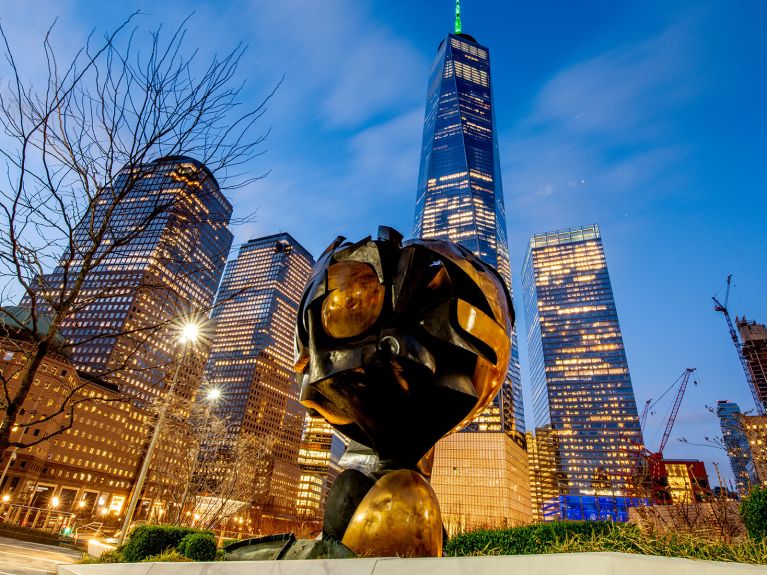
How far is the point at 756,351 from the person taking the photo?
404 ft

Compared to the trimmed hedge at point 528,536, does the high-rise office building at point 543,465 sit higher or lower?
higher

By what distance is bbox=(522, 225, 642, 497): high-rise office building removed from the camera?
514 feet

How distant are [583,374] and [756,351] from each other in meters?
54.9

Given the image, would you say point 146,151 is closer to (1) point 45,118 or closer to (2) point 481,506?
(1) point 45,118

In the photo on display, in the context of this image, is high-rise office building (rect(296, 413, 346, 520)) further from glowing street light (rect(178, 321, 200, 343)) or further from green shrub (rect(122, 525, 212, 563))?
glowing street light (rect(178, 321, 200, 343))

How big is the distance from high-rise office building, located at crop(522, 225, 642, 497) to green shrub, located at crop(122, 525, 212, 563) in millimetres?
161689

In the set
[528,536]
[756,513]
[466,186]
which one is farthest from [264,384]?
[756,513]

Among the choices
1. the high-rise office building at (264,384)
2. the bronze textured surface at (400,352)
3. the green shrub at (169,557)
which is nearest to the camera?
the bronze textured surface at (400,352)

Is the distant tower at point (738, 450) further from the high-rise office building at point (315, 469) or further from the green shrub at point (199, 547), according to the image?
the high-rise office building at point (315, 469)

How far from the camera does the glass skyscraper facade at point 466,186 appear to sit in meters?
156

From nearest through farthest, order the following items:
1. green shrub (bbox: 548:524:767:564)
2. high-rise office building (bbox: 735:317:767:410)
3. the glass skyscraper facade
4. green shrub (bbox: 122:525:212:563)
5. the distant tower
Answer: green shrub (bbox: 548:524:767:564)
green shrub (bbox: 122:525:212:563)
the distant tower
high-rise office building (bbox: 735:317:767:410)
the glass skyscraper facade

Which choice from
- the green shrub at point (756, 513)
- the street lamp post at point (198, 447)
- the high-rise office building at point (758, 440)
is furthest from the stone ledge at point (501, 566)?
the street lamp post at point (198, 447)

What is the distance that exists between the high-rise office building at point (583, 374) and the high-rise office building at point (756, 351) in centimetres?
3931

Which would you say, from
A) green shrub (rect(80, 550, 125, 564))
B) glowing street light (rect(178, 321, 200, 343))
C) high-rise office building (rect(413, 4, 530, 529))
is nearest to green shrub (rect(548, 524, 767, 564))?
glowing street light (rect(178, 321, 200, 343))
